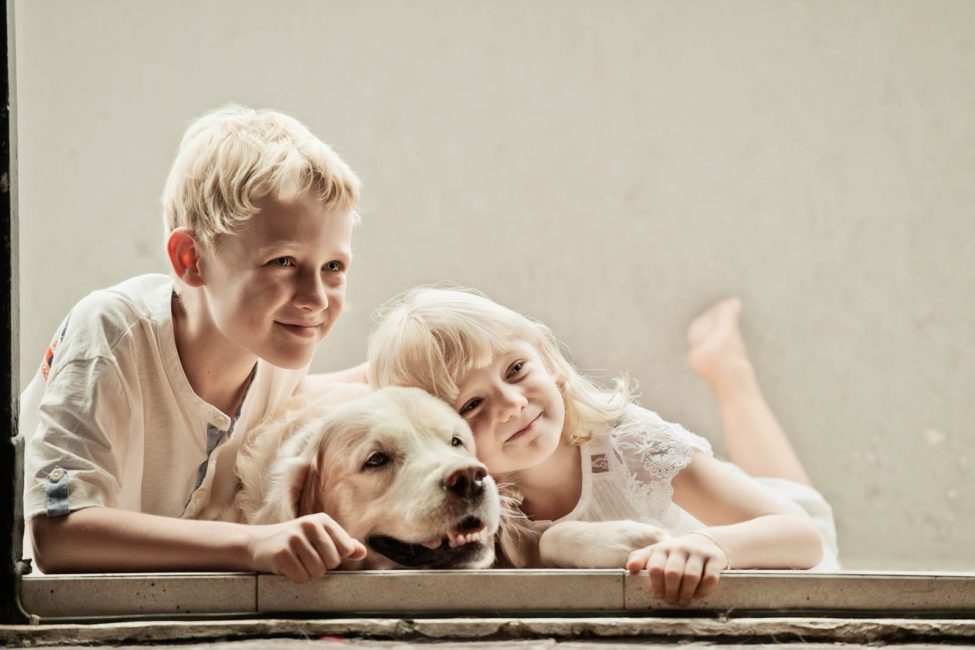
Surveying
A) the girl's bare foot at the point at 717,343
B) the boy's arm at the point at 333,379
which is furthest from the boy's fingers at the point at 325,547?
the girl's bare foot at the point at 717,343

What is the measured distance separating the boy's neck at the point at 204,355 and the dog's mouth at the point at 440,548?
41 cm

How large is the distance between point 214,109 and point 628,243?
971 millimetres

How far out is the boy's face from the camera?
160 centimetres

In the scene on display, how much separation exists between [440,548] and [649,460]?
0.45 meters

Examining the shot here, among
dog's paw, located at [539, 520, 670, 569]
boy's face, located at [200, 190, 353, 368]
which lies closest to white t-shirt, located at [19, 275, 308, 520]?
boy's face, located at [200, 190, 353, 368]

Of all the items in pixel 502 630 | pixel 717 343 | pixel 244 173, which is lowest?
pixel 502 630

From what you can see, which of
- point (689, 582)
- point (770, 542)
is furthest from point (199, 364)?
point (770, 542)

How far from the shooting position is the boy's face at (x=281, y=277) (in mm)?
1601

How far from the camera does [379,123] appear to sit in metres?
2.04

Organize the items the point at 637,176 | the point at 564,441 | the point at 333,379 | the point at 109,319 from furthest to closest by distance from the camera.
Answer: the point at 637,176, the point at 333,379, the point at 564,441, the point at 109,319

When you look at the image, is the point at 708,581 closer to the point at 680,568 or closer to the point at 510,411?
the point at 680,568

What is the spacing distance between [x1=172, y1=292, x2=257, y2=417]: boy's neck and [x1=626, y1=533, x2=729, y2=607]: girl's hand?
0.74 m

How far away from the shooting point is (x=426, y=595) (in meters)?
1.49

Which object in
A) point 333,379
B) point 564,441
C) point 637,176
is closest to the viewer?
point 564,441
